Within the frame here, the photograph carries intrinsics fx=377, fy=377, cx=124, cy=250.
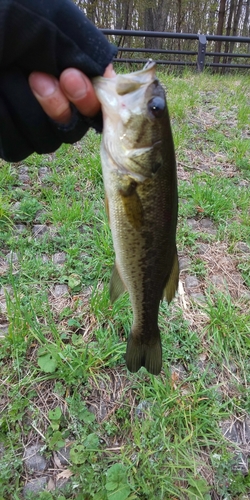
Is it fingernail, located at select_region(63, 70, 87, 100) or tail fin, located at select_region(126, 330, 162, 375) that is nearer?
fingernail, located at select_region(63, 70, 87, 100)

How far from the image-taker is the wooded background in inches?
592

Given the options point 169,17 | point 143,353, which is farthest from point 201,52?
point 169,17

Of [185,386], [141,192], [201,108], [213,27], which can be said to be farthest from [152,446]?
[213,27]

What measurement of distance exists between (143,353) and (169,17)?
2066cm

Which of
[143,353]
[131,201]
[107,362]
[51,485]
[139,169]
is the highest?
[139,169]

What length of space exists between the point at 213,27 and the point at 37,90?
73.1 feet

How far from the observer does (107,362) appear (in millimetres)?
2141

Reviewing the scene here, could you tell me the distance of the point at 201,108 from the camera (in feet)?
18.5

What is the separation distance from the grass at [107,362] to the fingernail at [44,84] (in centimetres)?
126

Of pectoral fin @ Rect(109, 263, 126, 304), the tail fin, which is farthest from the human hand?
the tail fin

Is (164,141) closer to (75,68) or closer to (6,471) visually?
(75,68)

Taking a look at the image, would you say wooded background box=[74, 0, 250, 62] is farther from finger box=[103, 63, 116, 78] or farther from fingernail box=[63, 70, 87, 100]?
fingernail box=[63, 70, 87, 100]

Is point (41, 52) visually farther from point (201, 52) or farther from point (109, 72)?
point (201, 52)

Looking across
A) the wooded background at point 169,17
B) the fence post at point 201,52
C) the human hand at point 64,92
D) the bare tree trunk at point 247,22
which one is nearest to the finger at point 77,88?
the human hand at point 64,92
